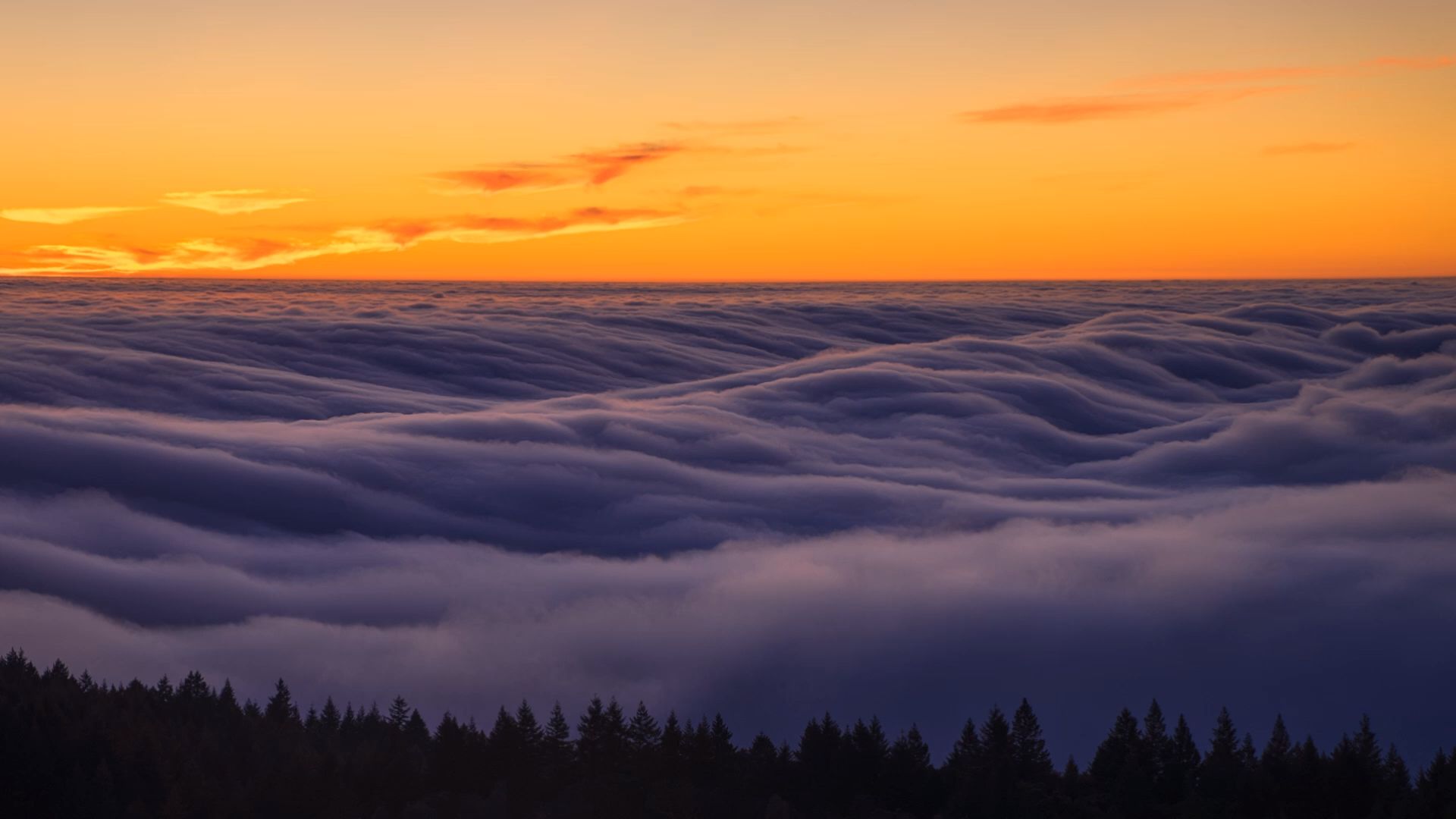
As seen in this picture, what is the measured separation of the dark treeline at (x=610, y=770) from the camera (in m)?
6.89

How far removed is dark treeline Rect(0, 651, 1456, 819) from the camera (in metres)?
6.89

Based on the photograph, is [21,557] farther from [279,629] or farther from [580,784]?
[580,784]

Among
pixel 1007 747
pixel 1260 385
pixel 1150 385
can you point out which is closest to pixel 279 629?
pixel 1007 747

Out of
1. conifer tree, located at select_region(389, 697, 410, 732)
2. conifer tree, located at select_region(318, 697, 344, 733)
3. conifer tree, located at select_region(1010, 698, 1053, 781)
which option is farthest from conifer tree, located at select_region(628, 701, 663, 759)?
conifer tree, located at select_region(1010, 698, 1053, 781)

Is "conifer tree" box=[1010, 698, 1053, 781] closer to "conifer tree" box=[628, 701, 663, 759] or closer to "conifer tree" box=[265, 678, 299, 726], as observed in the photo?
"conifer tree" box=[628, 701, 663, 759]

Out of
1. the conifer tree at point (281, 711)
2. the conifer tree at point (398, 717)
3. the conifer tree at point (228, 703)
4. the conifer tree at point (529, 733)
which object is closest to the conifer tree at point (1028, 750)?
the conifer tree at point (529, 733)

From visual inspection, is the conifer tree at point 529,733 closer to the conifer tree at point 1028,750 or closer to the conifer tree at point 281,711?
the conifer tree at point 281,711

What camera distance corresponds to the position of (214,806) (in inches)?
261

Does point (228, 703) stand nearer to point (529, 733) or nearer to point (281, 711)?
point (281, 711)

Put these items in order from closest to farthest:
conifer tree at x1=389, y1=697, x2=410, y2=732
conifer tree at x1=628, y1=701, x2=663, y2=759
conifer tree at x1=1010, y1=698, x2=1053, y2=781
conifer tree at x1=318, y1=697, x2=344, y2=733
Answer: conifer tree at x1=628, y1=701, x2=663, y2=759
conifer tree at x1=1010, y1=698, x2=1053, y2=781
conifer tree at x1=389, y1=697, x2=410, y2=732
conifer tree at x1=318, y1=697, x2=344, y2=733

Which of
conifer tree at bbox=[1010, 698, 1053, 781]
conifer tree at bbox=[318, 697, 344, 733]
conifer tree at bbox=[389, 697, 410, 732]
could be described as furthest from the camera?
conifer tree at bbox=[318, 697, 344, 733]

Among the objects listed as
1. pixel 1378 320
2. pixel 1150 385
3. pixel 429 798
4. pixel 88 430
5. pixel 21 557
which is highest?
pixel 1378 320

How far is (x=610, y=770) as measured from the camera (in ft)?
24.9

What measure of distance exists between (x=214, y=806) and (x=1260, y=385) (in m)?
68.5
